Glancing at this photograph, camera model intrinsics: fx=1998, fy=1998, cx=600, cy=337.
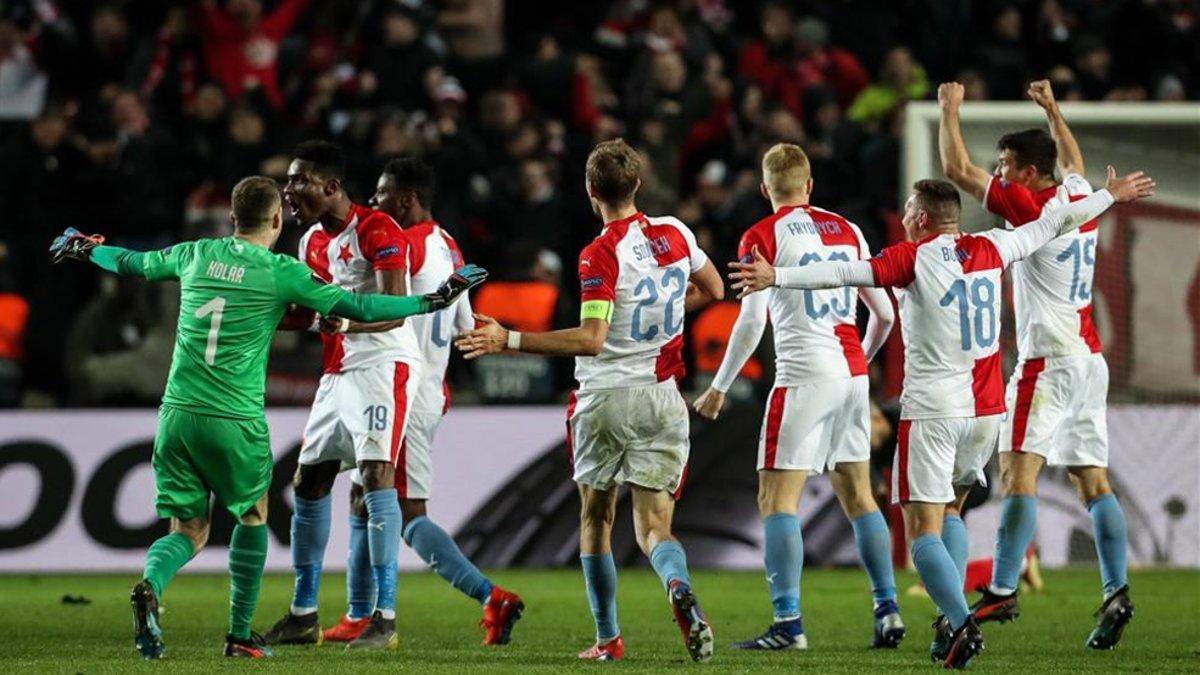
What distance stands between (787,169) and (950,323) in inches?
42.7

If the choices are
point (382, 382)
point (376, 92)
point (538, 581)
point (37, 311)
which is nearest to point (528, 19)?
point (376, 92)

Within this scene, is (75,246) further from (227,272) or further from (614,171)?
(614,171)

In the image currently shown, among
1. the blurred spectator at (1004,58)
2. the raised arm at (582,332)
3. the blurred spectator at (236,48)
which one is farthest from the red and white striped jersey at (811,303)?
the blurred spectator at (236,48)

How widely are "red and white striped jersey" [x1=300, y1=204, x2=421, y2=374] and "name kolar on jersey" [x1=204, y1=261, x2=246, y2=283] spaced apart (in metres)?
0.83

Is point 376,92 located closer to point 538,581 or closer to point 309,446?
point 538,581

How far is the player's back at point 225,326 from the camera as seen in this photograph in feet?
27.9

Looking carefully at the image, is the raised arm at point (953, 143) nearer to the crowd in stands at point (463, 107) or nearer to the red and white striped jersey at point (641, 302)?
the red and white striped jersey at point (641, 302)

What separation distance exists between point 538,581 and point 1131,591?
403 cm

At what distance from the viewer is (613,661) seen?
8.76 meters

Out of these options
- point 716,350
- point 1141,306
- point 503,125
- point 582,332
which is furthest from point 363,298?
point 503,125

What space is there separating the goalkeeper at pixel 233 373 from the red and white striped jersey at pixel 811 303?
1819mm

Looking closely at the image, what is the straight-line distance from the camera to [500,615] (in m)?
9.60

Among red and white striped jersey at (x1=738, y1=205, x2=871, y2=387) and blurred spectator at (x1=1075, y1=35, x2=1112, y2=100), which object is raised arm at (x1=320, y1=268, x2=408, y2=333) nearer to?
red and white striped jersey at (x1=738, y1=205, x2=871, y2=387)

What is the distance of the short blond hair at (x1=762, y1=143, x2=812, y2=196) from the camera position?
959 centimetres
